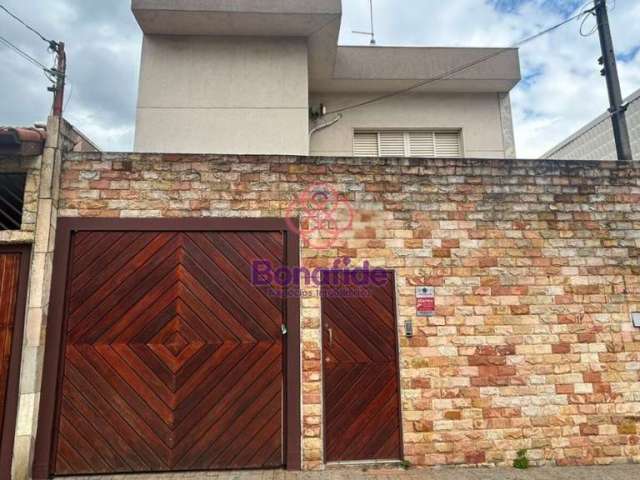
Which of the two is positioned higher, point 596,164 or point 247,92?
point 247,92

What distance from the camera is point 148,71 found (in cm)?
682

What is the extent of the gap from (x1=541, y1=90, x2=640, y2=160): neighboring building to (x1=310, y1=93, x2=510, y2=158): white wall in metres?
7.30

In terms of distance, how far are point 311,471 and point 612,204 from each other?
4488 mm

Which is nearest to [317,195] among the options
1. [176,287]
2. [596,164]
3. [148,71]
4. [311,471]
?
[176,287]

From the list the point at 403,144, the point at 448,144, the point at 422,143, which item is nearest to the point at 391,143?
the point at 403,144

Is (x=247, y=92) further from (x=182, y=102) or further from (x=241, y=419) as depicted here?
(x=241, y=419)

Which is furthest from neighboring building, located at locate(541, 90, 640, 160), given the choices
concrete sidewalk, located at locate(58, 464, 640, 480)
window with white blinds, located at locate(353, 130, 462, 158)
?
concrete sidewalk, located at locate(58, 464, 640, 480)

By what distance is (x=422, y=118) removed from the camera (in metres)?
8.12

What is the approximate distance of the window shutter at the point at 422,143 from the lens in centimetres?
812

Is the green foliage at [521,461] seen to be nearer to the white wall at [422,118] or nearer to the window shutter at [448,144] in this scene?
the white wall at [422,118]

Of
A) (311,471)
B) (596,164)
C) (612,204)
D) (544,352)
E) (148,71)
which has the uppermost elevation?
(148,71)

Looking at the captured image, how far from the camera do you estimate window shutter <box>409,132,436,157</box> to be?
26.7 feet

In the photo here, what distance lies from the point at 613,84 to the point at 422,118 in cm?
323

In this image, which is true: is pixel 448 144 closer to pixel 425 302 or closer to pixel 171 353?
pixel 425 302
